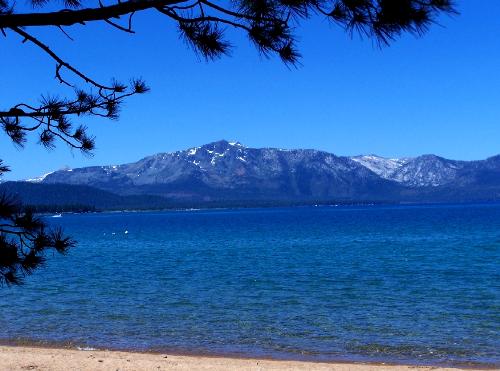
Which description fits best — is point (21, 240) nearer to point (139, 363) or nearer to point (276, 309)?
point (139, 363)

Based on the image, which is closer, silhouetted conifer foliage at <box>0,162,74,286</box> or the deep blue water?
silhouetted conifer foliage at <box>0,162,74,286</box>

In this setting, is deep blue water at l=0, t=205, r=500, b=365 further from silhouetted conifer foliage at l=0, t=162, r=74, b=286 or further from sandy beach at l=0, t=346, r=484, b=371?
silhouetted conifer foliage at l=0, t=162, r=74, b=286

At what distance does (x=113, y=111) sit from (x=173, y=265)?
39301 millimetres

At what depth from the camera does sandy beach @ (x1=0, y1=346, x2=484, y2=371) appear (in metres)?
14.6

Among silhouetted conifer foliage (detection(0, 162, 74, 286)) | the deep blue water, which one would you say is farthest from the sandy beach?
silhouetted conifer foliage (detection(0, 162, 74, 286))

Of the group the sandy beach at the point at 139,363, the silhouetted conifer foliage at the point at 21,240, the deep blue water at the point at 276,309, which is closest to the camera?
the silhouetted conifer foliage at the point at 21,240

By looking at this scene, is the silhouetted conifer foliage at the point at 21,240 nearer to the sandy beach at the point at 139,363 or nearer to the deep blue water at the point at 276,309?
the sandy beach at the point at 139,363

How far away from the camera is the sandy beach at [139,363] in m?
14.6

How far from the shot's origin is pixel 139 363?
49.3ft

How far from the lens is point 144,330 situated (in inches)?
802

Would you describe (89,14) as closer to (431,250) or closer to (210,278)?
(210,278)

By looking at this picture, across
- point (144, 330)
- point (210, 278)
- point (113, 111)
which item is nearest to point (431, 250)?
point (210, 278)

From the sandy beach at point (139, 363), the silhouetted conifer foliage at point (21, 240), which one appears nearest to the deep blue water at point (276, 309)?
the sandy beach at point (139, 363)

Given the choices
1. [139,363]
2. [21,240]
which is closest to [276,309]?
[139,363]
